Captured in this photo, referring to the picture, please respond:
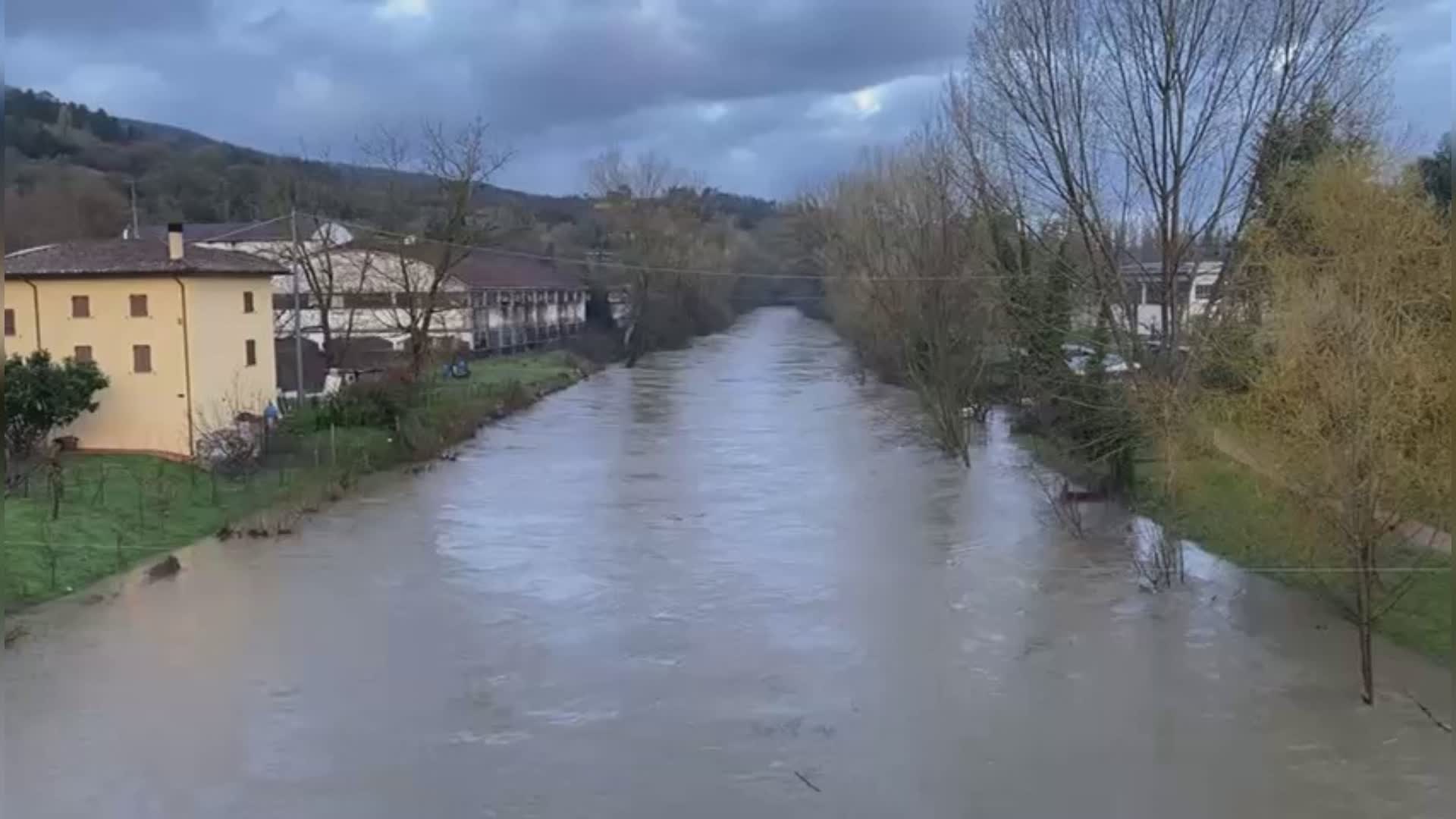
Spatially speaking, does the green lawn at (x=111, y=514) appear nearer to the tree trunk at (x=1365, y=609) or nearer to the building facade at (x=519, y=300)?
the tree trunk at (x=1365, y=609)

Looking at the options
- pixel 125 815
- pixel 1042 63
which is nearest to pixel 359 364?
pixel 1042 63

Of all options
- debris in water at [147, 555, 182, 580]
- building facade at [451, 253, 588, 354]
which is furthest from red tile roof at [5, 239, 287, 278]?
building facade at [451, 253, 588, 354]

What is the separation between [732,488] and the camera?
1853 cm

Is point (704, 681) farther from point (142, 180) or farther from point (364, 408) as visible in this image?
point (142, 180)

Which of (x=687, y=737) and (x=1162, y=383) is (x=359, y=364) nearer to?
(x=1162, y=383)

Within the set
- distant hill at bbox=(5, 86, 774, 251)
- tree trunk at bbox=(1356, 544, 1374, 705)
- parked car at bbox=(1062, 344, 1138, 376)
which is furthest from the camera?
distant hill at bbox=(5, 86, 774, 251)

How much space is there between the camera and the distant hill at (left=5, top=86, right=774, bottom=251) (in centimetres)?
3284

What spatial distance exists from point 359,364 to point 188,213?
2046cm

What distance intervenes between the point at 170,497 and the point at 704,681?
9217 mm

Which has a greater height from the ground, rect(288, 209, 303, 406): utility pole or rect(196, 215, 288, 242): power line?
rect(196, 215, 288, 242): power line

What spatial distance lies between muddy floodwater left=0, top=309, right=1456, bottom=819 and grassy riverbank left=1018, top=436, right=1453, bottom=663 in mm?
318

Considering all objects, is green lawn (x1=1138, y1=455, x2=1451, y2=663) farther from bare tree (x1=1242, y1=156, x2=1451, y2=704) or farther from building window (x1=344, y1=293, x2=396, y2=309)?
building window (x1=344, y1=293, x2=396, y2=309)

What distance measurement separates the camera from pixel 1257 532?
12031 millimetres

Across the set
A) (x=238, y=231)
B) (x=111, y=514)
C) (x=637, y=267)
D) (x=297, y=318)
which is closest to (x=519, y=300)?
(x=637, y=267)
